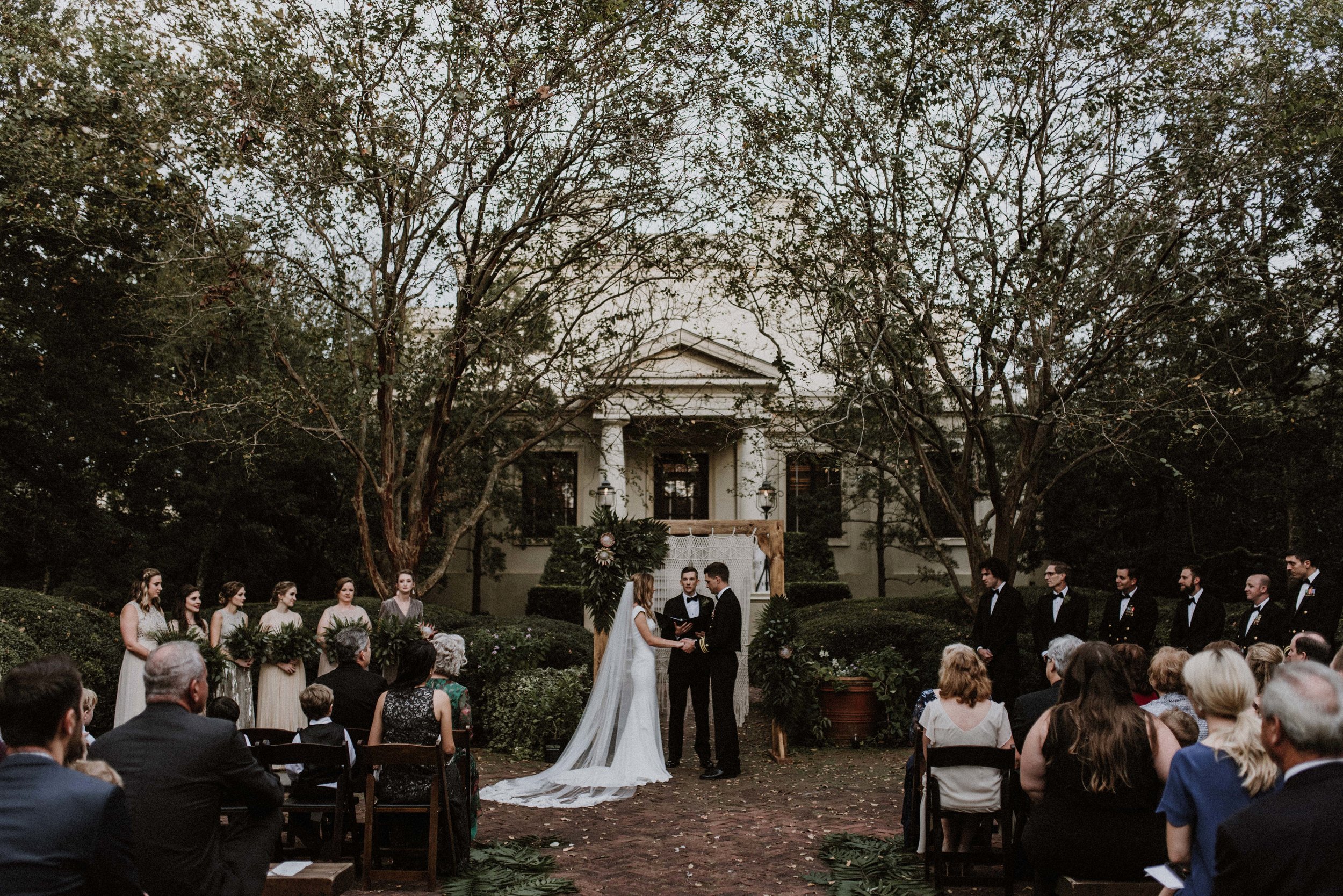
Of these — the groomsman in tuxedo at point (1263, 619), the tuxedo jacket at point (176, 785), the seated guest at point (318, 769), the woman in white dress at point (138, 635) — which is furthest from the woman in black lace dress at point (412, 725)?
the groomsman in tuxedo at point (1263, 619)

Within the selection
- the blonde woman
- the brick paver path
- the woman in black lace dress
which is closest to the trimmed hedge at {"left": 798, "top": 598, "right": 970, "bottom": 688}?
the brick paver path

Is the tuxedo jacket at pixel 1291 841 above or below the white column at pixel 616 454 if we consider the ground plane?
below

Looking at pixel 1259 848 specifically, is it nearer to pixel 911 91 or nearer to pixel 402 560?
pixel 911 91

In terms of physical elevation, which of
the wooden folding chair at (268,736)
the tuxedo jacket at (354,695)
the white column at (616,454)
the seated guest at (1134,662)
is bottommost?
the wooden folding chair at (268,736)

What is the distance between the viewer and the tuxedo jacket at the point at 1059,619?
10234 millimetres

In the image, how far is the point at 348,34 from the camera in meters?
12.6

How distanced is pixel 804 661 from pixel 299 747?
6.28m

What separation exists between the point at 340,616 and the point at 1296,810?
901 centimetres

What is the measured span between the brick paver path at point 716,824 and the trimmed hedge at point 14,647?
428 cm

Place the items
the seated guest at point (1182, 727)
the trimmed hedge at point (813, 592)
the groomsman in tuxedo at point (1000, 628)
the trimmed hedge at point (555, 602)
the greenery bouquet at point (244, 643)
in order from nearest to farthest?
the seated guest at point (1182, 727) < the greenery bouquet at point (244, 643) < the groomsman in tuxedo at point (1000, 628) < the trimmed hedge at point (813, 592) < the trimmed hedge at point (555, 602)

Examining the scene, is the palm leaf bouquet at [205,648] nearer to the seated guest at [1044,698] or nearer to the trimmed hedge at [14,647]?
the trimmed hedge at [14,647]

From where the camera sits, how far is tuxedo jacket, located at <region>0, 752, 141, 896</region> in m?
2.83

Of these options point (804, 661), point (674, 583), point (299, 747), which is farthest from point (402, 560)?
point (299, 747)

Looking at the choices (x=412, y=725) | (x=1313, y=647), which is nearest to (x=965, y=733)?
(x=1313, y=647)
